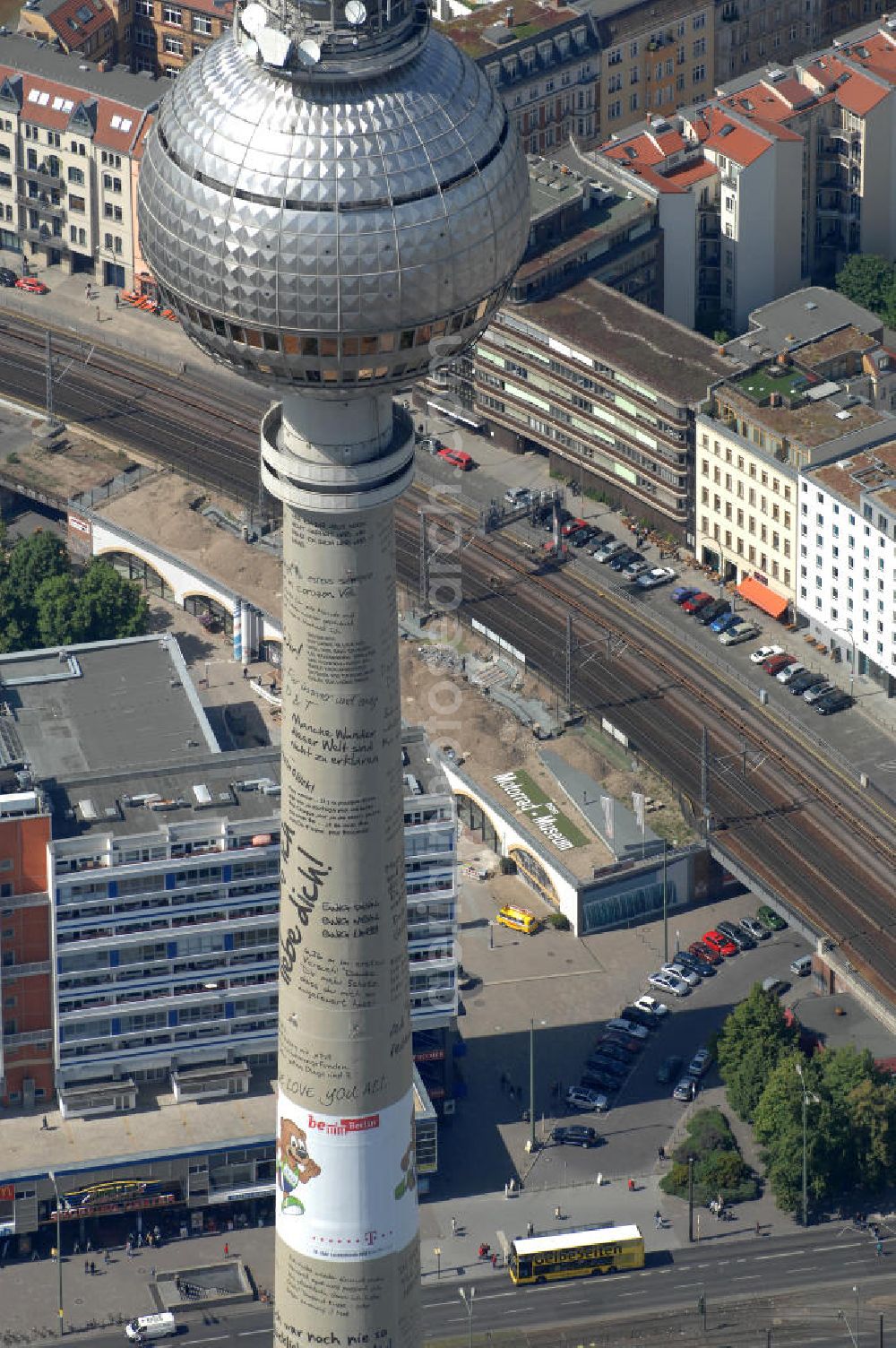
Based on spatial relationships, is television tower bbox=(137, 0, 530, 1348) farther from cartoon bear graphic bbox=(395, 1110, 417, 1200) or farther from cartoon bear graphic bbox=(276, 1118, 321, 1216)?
cartoon bear graphic bbox=(395, 1110, 417, 1200)

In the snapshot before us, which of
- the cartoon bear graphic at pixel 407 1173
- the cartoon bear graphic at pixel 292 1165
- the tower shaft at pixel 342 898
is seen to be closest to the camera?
the tower shaft at pixel 342 898

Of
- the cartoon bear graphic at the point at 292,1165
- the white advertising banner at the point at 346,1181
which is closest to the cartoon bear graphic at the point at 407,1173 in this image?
the white advertising banner at the point at 346,1181

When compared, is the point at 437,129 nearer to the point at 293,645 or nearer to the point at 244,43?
the point at 244,43

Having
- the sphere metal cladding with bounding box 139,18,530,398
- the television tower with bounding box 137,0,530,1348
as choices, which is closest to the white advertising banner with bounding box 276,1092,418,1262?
the television tower with bounding box 137,0,530,1348

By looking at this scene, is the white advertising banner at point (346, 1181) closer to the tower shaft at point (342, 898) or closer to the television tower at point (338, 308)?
the tower shaft at point (342, 898)

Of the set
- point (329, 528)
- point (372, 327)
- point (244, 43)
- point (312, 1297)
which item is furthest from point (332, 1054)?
point (244, 43)

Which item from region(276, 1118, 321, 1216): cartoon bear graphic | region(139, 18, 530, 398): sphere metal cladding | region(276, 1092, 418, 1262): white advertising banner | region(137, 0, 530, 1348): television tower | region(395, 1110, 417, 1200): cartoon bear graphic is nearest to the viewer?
region(139, 18, 530, 398): sphere metal cladding

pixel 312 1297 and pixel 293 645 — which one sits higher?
pixel 293 645
